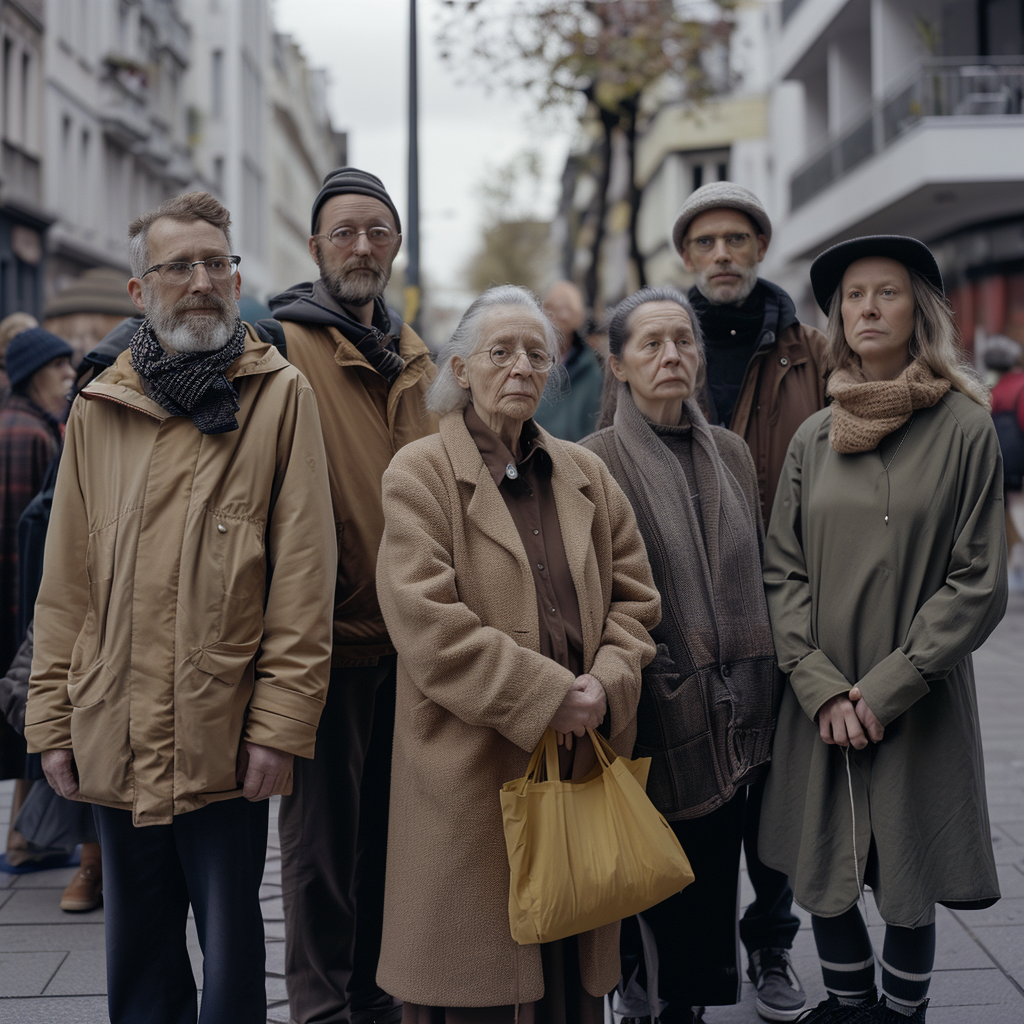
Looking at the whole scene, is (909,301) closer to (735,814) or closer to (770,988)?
(735,814)

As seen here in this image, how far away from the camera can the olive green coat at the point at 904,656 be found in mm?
3246

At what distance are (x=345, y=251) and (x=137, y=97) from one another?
33.1 meters

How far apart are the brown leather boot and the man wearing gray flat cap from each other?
247 centimetres

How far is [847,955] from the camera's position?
344 centimetres

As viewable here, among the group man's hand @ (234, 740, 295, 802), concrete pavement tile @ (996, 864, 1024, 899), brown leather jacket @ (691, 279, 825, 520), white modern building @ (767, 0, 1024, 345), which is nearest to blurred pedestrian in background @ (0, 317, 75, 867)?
man's hand @ (234, 740, 295, 802)

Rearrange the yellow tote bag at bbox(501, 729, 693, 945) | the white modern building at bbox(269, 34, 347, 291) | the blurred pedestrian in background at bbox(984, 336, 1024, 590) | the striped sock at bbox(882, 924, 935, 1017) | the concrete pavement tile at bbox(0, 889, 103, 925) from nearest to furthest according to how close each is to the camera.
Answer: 1. the yellow tote bag at bbox(501, 729, 693, 945)
2. the striped sock at bbox(882, 924, 935, 1017)
3. the concrete pavement tile at bbox(0, 889, 103, 925)
4. the blurred pedestrian in background at bbox(984, 336, 1024, 590)
5. the white modern building at bbox(269, 34, 347, 291)

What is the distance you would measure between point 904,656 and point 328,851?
1685 mm

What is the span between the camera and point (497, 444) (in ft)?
10.4

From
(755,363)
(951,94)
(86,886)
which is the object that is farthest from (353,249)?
(951,94)

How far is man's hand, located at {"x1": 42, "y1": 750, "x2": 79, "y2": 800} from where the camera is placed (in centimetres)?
302

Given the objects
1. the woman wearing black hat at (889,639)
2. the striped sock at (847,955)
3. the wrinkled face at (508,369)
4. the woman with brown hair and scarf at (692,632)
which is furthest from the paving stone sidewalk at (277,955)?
the wrinkled face at (508,369)

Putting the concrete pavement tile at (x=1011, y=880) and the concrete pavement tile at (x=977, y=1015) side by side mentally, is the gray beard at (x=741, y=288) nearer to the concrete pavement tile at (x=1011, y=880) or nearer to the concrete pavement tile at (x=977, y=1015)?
the concrete pavement tile at (x=977, y=1015)

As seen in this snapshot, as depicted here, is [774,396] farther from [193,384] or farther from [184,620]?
[184,620]

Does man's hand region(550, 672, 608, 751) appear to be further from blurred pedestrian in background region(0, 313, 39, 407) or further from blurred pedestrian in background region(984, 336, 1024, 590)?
blurred pedestrian in background region(984, 336, 1024, 590)
